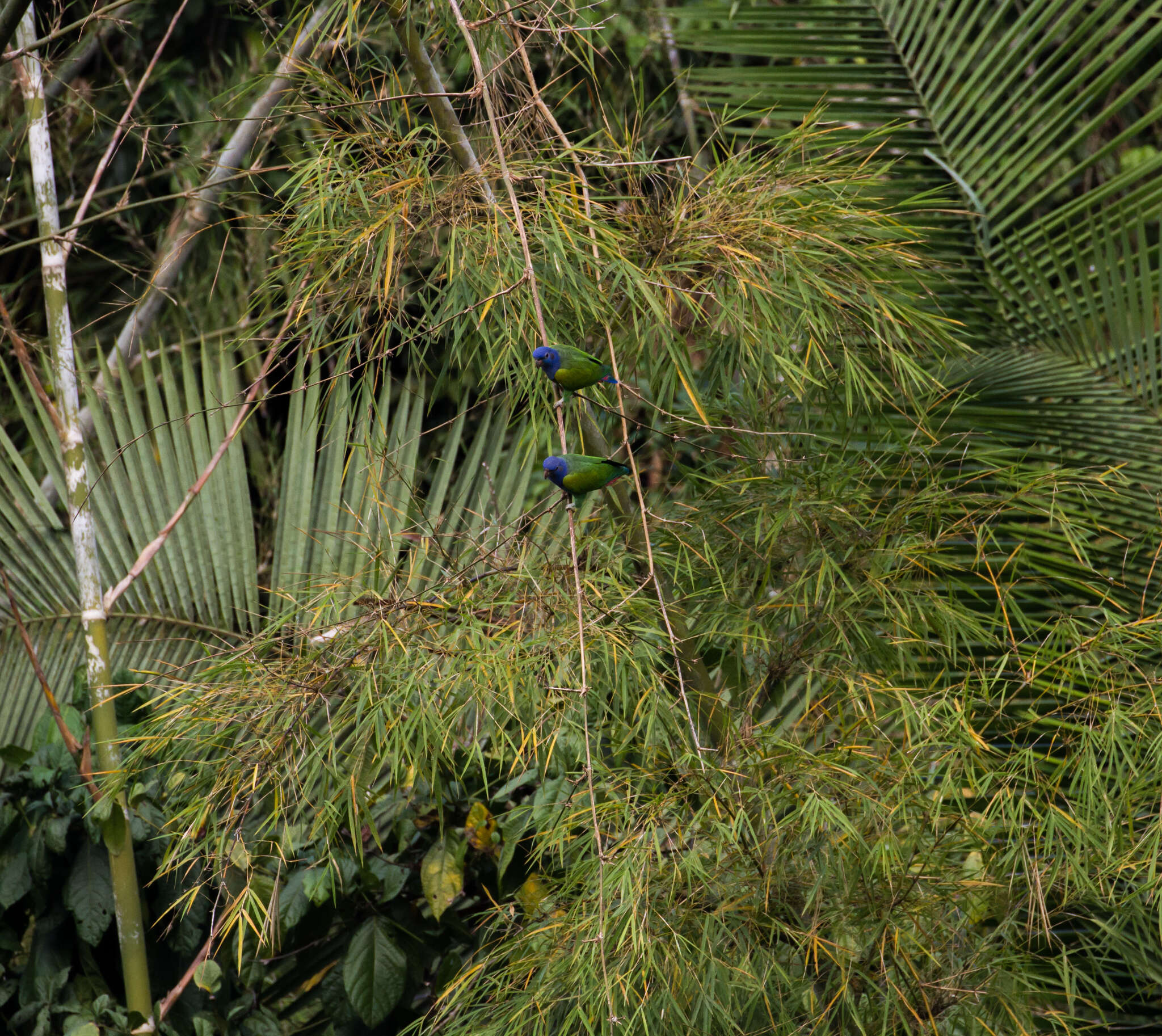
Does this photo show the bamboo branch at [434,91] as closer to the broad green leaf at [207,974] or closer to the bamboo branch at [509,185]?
the bamboo branch at [509,185]

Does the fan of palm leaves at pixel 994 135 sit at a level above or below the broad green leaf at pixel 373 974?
above

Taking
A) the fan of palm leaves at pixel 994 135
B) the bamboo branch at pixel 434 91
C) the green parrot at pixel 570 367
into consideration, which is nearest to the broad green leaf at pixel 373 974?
the green parrot at pixel 570 367

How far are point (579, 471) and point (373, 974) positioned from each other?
3.39 feet

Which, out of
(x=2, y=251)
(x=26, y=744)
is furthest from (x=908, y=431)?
(x=26, y=744)

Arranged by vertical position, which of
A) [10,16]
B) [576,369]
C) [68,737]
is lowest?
[68,737]

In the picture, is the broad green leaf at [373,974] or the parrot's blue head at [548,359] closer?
the parrot's blue head at [548,359]

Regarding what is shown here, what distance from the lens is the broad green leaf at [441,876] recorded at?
195cm

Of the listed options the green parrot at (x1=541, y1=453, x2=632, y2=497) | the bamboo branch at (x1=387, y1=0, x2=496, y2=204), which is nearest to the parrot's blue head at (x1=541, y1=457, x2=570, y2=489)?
the green parrot at (x1=541, y1=453, x2=632, y2=497)

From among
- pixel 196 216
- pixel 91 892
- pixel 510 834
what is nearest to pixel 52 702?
pixel 91 892

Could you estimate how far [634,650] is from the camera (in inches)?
57.7

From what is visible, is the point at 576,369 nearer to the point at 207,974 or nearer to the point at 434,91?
the point at 434,91

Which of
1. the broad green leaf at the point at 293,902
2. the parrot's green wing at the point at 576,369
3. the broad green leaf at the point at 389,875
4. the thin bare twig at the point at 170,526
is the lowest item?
the broad green leaf at the point at 389,875

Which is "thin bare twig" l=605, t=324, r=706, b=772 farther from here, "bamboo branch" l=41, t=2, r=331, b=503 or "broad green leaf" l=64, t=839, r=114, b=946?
"broad green leaf" l=64, t=839, r=114, b=946

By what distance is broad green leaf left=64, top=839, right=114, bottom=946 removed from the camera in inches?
77.5
